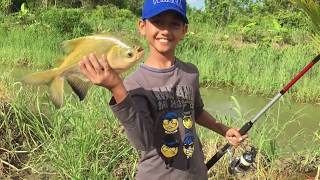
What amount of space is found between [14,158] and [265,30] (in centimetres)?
1039

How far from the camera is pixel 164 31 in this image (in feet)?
5.25

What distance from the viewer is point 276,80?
7605 millimetres

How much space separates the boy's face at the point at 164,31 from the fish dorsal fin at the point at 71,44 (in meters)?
0.33

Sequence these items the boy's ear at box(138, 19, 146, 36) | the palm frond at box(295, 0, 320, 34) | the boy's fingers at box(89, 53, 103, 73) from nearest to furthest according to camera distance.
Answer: the boy's fingers at box(89, 53, 103, 73) < the boy's ear at box(138, 19, 146, 36) < the palm frond at box(295, 0, 320, 34)

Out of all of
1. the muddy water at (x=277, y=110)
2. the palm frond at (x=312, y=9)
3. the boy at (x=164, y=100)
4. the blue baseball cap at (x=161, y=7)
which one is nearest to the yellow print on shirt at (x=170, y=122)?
the boy at (x=164, y=100)

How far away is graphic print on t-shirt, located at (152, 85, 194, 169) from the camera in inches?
63.6

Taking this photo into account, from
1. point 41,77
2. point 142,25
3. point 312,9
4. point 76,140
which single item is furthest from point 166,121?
point 76,140

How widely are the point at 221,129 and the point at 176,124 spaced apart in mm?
412

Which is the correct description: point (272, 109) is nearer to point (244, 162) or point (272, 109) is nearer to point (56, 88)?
point (244, 162)

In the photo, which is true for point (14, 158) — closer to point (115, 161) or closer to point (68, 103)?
point (68, 103)

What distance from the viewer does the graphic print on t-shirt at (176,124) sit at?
1.62 metres

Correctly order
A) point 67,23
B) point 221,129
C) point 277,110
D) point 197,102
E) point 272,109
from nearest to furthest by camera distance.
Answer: point 197,102 < point 221,129 < point 272,109 < point 277,110 < point 67,23

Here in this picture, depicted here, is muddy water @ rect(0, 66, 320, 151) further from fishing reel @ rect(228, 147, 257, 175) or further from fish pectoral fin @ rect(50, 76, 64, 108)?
fish pectoral fin @ rect(50, 76, 64, 108)

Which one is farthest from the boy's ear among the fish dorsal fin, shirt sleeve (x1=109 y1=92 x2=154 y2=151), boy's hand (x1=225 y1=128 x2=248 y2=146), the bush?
the bush
